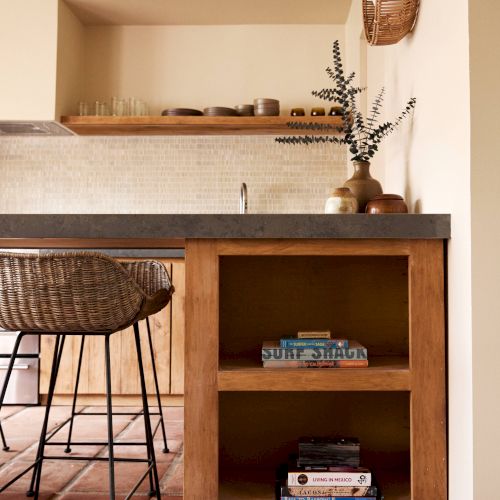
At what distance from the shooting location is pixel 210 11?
4.25 metres

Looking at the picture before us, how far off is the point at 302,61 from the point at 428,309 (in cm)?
320

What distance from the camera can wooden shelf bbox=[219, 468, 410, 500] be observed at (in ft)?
5.73

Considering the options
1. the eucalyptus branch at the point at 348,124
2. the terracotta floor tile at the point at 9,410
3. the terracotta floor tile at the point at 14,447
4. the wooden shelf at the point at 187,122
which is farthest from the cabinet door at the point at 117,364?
the eucalyptus branch at the point at 348,124

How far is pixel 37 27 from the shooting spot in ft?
13.1

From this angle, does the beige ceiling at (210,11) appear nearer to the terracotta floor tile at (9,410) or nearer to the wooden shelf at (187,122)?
the wooden shelf at (187,122)

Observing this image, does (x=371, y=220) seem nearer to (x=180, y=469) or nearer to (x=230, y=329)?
(x=230, y=329)

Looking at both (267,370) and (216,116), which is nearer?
(267,370)

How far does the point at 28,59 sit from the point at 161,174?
1.17 m

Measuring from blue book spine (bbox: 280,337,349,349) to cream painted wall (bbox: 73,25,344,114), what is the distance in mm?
2981

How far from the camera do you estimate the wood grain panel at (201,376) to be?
1.59m

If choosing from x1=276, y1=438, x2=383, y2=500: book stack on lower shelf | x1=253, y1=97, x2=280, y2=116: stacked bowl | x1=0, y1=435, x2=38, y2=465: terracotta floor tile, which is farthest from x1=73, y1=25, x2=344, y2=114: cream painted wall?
x1=276, y1=438, x2=383, y2=500: book stack on lower shelf

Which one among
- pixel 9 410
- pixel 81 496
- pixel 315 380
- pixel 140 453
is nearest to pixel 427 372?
pixel 315 380

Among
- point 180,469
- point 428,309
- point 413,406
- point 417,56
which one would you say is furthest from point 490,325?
point 180,469

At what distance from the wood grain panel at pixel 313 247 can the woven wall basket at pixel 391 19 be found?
0.86m
